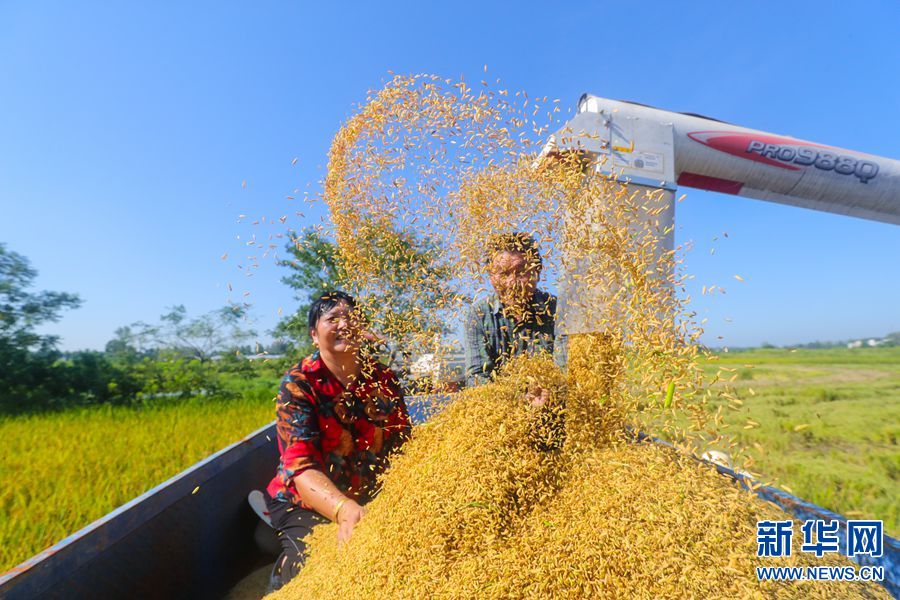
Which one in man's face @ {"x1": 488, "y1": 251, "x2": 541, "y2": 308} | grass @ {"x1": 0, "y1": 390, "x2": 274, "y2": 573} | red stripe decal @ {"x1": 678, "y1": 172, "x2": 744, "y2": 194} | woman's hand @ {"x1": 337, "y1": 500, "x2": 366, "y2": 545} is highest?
red stripe decal @ {"x1": 678, "y1": 172, "x2": 744, "y2": 194}

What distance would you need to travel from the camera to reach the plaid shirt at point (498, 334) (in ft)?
5.52

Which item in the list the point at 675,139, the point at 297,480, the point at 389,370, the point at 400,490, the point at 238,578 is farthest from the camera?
the point at 675,139

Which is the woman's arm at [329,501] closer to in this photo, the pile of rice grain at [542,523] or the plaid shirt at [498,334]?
the pile of rice grain at [542,523]

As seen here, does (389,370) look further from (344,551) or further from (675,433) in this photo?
(675,433)

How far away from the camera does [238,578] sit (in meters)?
2.33

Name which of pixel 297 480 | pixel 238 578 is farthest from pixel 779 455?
pixel 238 578

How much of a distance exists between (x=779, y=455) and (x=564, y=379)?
2.45 ft

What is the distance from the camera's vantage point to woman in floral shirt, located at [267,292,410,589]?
6.08 feet

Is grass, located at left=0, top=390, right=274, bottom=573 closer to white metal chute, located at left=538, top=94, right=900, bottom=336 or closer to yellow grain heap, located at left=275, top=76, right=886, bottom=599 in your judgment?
yellow grain heap, located at left=275, top=76, right=886, bottom=599

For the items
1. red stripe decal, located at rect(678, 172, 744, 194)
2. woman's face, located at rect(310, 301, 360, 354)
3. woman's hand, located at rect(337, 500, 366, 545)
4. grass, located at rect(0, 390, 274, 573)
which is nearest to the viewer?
woman's hand, located at rect(337, 500, 366, 545)

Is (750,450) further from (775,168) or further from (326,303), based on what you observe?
(775,168)

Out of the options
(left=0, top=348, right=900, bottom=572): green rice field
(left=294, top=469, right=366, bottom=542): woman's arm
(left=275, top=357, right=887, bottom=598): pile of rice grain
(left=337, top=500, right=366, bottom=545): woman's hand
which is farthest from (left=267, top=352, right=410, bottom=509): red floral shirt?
(left=0, top=348, right=900, bottom=572): green rice field

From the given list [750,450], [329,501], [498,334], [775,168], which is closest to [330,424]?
[329,501]

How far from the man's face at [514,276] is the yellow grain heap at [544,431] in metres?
0.07
